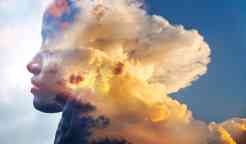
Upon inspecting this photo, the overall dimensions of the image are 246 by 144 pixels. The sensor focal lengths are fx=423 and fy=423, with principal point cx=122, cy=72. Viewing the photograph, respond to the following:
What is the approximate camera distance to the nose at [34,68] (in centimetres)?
720

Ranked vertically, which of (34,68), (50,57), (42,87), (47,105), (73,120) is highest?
(50,57)

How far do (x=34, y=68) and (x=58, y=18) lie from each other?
0.95 m

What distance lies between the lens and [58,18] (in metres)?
7.15

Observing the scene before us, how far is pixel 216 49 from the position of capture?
22.1ft

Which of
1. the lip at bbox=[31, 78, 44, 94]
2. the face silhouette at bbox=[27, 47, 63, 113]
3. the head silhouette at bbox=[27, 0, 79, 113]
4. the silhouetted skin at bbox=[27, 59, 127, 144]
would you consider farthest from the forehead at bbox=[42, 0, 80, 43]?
the silhouetted skin at bbox=[27, 59, 127, 144]

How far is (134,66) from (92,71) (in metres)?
0.69

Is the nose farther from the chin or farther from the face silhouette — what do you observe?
the chin

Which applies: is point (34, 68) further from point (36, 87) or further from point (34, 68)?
point (36, 87)

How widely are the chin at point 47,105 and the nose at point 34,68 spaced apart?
426 millimetres

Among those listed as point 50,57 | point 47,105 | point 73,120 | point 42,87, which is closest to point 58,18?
point 50,57

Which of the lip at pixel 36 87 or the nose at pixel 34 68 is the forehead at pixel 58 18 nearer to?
the nose at pixel 34 68

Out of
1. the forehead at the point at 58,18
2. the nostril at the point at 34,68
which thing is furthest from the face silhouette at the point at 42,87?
the forehead at the point at 58,18

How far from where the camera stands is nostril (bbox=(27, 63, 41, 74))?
23.6 feet

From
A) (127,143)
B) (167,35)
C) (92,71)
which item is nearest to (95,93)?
(92,71)
